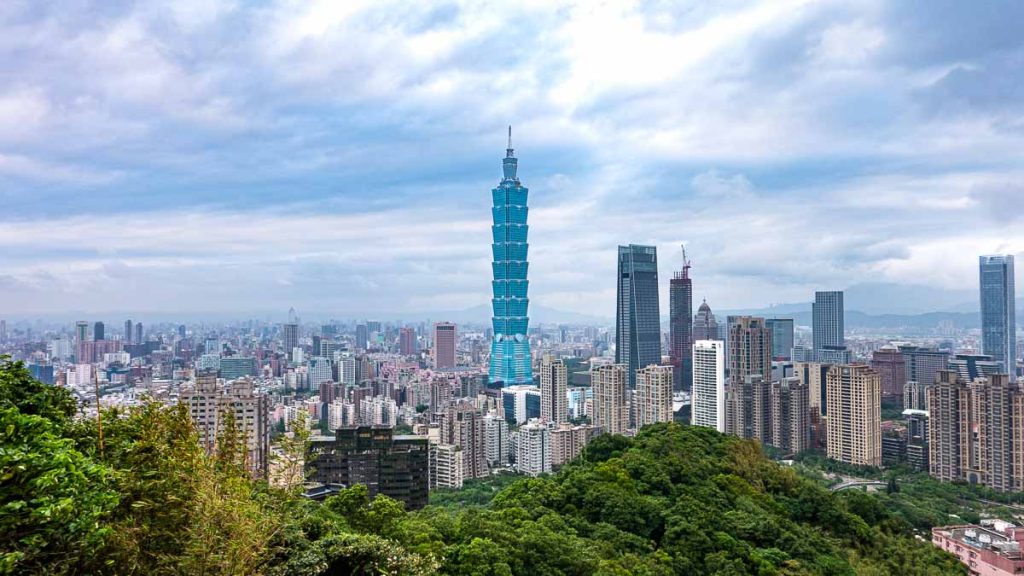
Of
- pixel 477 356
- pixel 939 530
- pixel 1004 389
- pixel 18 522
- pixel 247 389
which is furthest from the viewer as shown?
pixel 477 356

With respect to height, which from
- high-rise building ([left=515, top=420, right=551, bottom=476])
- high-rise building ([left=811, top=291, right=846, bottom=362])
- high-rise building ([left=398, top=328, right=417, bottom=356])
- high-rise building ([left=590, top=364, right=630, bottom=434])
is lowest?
high-rise building ([left=515, top=420, right=551, bottom=476])

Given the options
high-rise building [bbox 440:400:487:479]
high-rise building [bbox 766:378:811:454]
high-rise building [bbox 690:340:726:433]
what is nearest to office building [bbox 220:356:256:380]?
high-rise building [bbox 440:400:487:479]

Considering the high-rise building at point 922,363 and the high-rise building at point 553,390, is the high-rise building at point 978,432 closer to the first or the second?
the high-rise building at point 553,390

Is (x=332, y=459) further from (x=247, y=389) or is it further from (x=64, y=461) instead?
(x=64, y=461)

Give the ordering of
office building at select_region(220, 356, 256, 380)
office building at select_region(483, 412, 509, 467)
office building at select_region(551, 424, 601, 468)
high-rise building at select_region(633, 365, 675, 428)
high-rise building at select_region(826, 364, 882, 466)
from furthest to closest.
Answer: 1. office building at select_region(220, 356, 256, 380)
2. high-rise building at select_region(633, 365, 675, 428)
3. office building at select_region(483, 412, 509, 467)
4. office building at select_region(551, 424, 601, 468)
5. high-rise building at select_region(826, 364, 882, 466)

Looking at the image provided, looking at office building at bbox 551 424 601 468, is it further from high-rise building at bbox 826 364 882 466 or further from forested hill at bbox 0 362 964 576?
forested hill at bbox 0 362 964 576

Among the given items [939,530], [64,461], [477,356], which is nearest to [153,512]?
[64,461]
